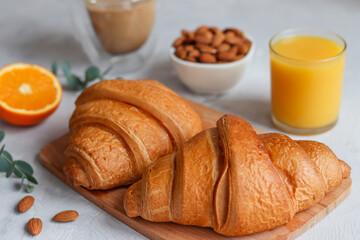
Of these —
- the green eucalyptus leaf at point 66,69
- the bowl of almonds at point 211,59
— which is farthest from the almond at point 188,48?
the green eucalyptus leaf at point 66,69

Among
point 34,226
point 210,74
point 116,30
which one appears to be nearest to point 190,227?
point 34,226

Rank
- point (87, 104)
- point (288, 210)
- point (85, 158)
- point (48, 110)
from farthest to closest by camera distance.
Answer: point (48, 110), point (87, 104), point (85, 158), point (288, 210)

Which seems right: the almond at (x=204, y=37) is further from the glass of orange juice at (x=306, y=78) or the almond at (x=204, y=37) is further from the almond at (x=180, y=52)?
the glass of orange juice at (x=306, y=78)

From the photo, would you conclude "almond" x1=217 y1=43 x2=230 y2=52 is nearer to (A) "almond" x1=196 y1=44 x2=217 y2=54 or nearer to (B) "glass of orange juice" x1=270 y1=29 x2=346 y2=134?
(A) "almond" x1=196 y1=44 x2=217 y2=54

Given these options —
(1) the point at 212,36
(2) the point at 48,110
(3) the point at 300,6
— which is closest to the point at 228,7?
(3) the point at 300,6

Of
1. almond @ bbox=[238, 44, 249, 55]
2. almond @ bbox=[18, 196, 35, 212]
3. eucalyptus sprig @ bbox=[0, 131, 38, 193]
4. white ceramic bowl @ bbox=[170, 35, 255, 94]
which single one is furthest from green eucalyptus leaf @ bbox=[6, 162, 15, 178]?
almond @ bbox=[238, 44, 249, 55]

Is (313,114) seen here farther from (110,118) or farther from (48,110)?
(48,110)
